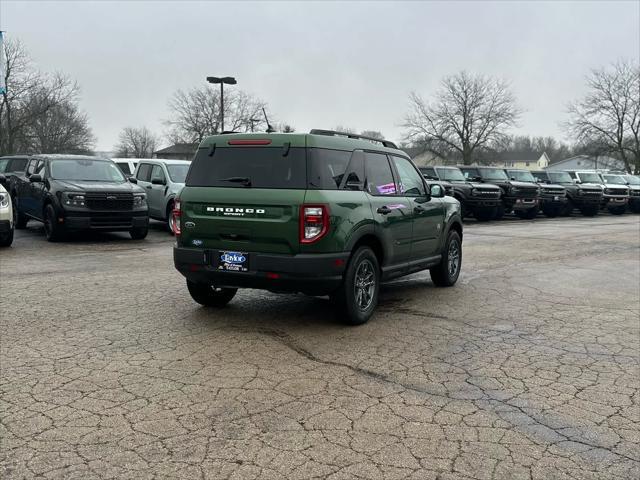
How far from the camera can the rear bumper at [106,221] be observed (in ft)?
40.1

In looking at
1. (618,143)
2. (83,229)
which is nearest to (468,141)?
(618,143)

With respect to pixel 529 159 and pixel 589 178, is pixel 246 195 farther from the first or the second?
pixel 529 159

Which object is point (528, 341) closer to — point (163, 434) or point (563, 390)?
point (563, 390)

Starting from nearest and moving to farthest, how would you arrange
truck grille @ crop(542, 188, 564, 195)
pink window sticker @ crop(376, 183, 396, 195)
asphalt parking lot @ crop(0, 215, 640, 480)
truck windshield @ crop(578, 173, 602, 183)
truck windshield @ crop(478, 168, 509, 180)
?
asphalt parking lot @ crop(0, 215, 640, 480)
pink window sticker @ crop(376, 183, 396, 195)
truck windshield @ crop(478, 168, 509, 180)
truck grille @ crop(542, 188, 564, 195)
truck windshield @ crop(578, 173, 602, 183)

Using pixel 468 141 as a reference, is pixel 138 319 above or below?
below

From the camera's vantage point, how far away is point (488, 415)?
392cm

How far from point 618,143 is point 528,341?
57.3m

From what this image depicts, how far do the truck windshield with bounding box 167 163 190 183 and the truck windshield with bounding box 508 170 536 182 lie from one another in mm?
14370

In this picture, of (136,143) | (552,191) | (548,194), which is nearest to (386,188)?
(548,194)

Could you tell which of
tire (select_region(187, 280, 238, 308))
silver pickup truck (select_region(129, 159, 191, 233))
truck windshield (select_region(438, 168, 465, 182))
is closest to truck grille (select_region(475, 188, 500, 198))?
truck windshield (select_region(438, 168, 465, 182))

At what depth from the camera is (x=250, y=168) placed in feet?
19.3

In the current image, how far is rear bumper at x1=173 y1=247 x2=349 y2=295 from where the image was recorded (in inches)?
217

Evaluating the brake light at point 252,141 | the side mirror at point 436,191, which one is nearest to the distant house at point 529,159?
the side mirror at point 436,191

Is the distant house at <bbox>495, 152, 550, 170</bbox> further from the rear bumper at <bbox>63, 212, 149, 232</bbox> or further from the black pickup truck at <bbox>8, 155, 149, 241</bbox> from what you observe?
the rear bumper at <bbox>63, 212, 149, 232</bbox>
